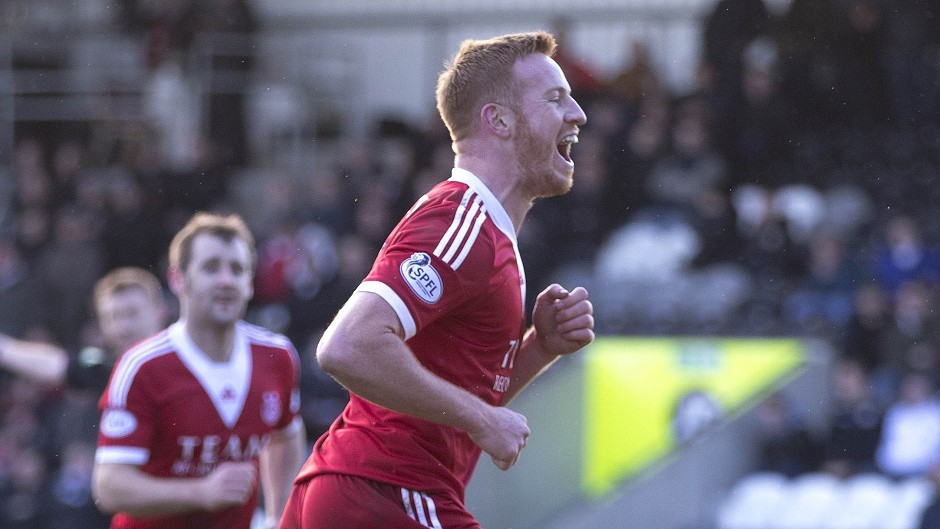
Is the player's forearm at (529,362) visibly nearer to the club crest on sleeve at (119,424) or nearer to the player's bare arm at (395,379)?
the player's bare arm at (395,379)

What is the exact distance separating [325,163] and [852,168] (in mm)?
5957

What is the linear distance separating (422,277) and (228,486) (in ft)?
5.60

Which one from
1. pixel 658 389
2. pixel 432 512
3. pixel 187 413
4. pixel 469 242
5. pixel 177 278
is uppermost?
pixel 469 242

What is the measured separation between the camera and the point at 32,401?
13641 millimetres

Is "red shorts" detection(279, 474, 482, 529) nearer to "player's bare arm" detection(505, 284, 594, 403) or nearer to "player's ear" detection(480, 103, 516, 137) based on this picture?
"player's bare arm" detection(505, 284, 594, 403)

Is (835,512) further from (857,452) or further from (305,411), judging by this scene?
(305,411)

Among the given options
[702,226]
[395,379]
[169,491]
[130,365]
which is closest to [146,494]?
[169,491]

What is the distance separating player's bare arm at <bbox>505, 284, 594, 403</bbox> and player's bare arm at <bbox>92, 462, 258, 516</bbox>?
118 centimetres

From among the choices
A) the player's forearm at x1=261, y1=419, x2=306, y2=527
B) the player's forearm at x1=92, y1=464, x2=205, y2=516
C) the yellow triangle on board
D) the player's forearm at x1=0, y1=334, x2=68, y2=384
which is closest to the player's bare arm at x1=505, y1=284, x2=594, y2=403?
the player's forearm at x1=92, y1=464, x2=205, y2=516

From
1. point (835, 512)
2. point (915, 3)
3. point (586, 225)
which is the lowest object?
point (835, 512)

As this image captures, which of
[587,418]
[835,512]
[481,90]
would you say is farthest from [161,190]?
[481,90]

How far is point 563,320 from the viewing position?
14.7 ft

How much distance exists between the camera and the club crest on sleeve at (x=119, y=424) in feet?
17.7

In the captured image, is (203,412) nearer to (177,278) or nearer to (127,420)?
(127,420)
